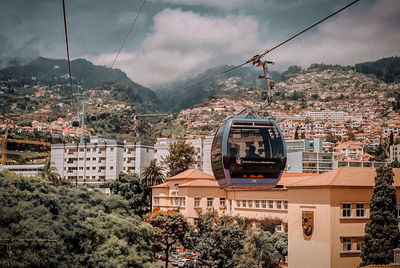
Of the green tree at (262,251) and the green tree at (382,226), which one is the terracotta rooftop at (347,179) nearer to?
the green tree at (382,226)

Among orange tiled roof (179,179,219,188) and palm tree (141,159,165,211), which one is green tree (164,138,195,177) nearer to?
palm tree (141,159,165,211)

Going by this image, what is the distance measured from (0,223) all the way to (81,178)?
213 feet

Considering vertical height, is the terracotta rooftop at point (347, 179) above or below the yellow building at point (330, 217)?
above

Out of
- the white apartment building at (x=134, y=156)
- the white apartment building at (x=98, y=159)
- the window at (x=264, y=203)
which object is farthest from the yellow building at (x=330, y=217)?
the white apartment building at (x=98, y=159)

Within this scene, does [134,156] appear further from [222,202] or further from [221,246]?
[221,246]

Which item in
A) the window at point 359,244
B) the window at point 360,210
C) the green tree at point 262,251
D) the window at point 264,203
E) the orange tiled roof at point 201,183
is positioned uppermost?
Answer: the orange tiled roof at point 201,183

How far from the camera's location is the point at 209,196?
201ft

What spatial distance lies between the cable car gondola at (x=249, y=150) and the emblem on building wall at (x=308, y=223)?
77.2 feet

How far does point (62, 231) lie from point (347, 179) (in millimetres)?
23256

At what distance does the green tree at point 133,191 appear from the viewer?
74.2 meters

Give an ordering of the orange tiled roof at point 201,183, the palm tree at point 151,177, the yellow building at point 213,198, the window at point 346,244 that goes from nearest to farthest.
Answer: the window at point 346,244 < the yellow building at point 213,198 < the orange tiled roof at point 201,183 < the palm tree at point 151,177

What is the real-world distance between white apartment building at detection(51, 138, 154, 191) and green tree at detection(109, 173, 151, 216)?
48.4 feet

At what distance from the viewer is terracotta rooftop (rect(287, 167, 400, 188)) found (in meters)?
41.2

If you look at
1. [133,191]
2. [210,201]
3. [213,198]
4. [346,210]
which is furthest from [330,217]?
[133,191]
